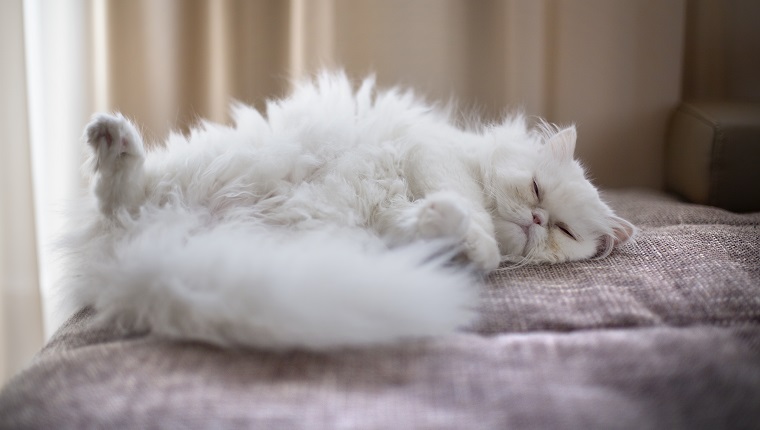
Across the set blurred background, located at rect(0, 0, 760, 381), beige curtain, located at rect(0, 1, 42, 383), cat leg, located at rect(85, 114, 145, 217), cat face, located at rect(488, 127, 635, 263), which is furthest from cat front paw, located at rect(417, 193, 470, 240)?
beige curtain, located at rect(0, 1, 42, 383)

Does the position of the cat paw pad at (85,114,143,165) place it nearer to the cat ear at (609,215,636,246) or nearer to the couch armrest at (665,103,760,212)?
the cat ear at (609,215,636,246)

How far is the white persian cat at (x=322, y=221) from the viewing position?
36.6 inches

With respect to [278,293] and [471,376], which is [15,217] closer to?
[278,293]

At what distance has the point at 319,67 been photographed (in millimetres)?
2168

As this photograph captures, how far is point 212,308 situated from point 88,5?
1554 millimetres

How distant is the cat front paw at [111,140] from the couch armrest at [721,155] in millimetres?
1686

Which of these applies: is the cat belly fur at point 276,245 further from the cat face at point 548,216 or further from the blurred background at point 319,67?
the blurred background at point 319,67

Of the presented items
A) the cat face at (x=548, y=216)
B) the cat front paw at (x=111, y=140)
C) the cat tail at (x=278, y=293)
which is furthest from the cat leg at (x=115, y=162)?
the cat face at (x=548, y=216)

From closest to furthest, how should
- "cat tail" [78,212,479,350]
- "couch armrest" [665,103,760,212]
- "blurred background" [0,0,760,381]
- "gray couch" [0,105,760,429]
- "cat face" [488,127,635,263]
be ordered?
"gray couch" [0,105,760,429] → "cat tail" [78,212,479,350] → "cat face" [488,127,635,263] → "couch armrest" [665,103,760,212] → "blurred background" [0,0,760,381]

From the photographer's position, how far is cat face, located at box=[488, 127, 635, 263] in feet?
4.75

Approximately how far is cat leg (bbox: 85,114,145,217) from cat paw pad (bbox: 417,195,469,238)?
601 mm

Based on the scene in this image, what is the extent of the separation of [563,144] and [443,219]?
53cm

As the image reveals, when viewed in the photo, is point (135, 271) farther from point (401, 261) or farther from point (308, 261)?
point (401, 261)

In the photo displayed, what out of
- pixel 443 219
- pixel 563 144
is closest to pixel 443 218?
pixel 443 219
